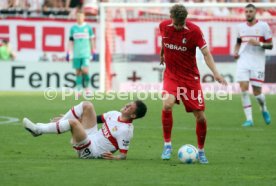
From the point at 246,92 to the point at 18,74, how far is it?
37.8ft

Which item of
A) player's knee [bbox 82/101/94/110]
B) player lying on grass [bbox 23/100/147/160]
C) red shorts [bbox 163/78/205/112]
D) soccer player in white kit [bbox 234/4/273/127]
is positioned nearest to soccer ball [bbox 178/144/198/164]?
red shorts [bbox 163/78/205/112]

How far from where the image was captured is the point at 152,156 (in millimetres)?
13234

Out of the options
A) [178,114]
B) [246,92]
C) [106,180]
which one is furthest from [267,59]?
[106,180]

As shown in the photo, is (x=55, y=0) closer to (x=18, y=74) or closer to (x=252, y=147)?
(x=18, y=74)

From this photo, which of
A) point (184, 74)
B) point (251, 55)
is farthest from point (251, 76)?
point (184, 74)

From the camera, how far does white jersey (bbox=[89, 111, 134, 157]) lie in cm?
1228

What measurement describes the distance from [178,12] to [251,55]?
6.89m

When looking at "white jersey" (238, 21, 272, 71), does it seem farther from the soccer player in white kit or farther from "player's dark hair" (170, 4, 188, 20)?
"player's dark hair" (170, 4, 188, 20)

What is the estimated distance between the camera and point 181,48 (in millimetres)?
12711

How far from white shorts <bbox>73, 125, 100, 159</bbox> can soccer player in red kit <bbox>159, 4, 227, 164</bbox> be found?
1.00 m

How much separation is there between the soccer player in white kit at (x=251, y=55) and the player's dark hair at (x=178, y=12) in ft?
20.3

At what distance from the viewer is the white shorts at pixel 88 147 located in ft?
40.4

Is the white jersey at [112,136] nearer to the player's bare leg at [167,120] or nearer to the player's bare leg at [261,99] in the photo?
the player's bare leg at [167,120]

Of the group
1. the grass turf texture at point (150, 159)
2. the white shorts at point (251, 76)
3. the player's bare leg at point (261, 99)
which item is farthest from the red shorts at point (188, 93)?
the player's bare leg at point (261, 99)
